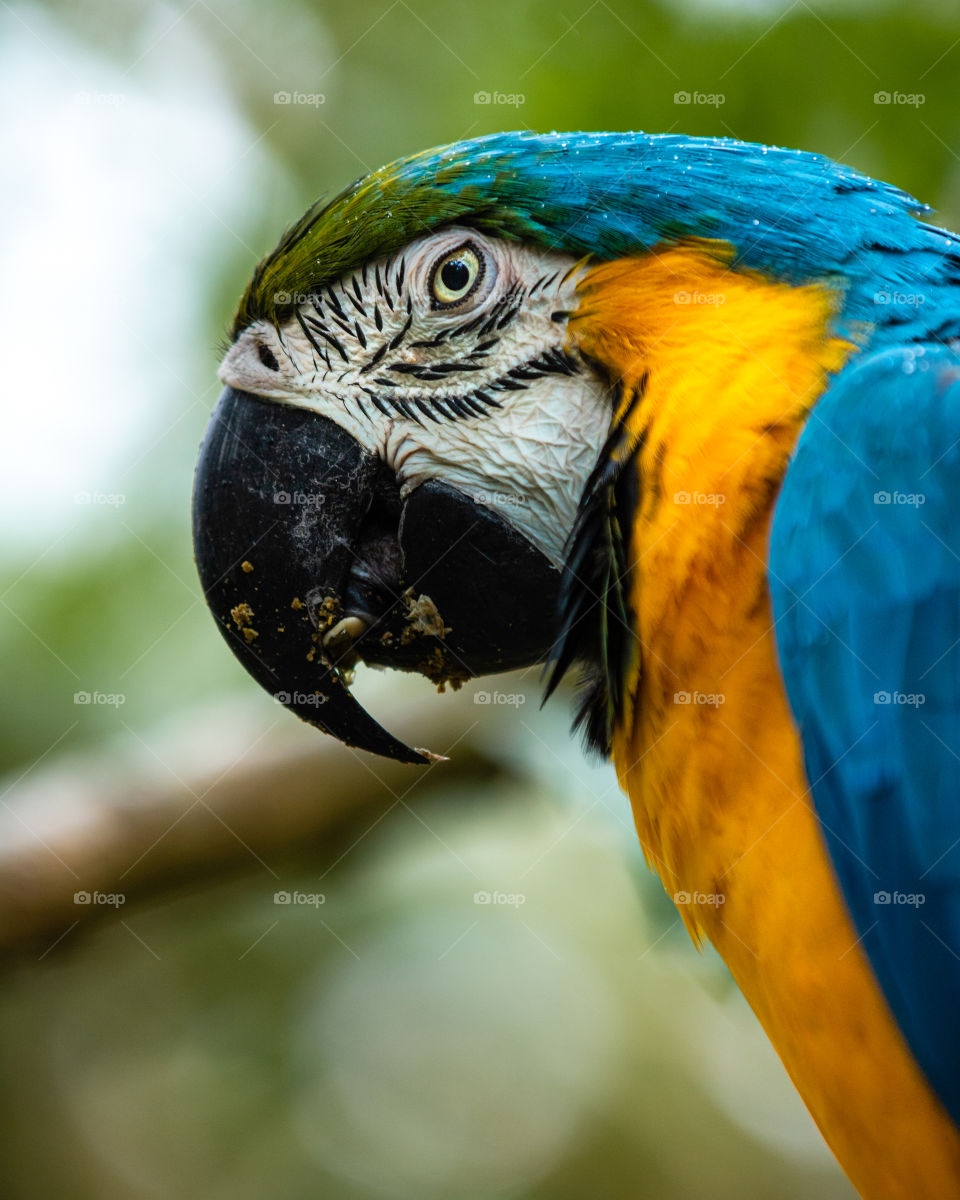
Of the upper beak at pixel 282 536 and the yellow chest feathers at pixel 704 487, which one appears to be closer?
the yellow chest feathers at pixel 704 487

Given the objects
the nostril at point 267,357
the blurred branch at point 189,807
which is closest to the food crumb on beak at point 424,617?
the nostril at point 267,357

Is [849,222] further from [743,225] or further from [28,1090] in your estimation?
[28,1090]

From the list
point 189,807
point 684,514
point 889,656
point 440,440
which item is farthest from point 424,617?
point 189,807

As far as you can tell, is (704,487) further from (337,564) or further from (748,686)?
(337,564)

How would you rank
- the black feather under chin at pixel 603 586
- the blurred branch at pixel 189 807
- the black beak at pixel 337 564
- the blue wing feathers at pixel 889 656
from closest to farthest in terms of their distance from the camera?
the blue wing feathers at pixel 889 656 → the black feather under chin at pixel 603 586 → the black beak at pixel 337 564 → the blurred branch at pixel 189 807

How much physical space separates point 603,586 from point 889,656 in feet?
1.16

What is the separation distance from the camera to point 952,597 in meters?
1.06

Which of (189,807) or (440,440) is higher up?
(440,440)

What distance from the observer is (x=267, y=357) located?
1.43 metres

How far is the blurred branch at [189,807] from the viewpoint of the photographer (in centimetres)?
237

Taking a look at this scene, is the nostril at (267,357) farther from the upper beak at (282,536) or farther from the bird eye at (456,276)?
the bird eye at (456,276)

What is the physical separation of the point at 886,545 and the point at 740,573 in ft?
0.51

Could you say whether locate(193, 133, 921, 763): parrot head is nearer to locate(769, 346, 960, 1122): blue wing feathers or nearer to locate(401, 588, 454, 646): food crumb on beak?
locate(401, 588, 454, 646): food crumb on beak

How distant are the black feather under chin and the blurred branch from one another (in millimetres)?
1337
